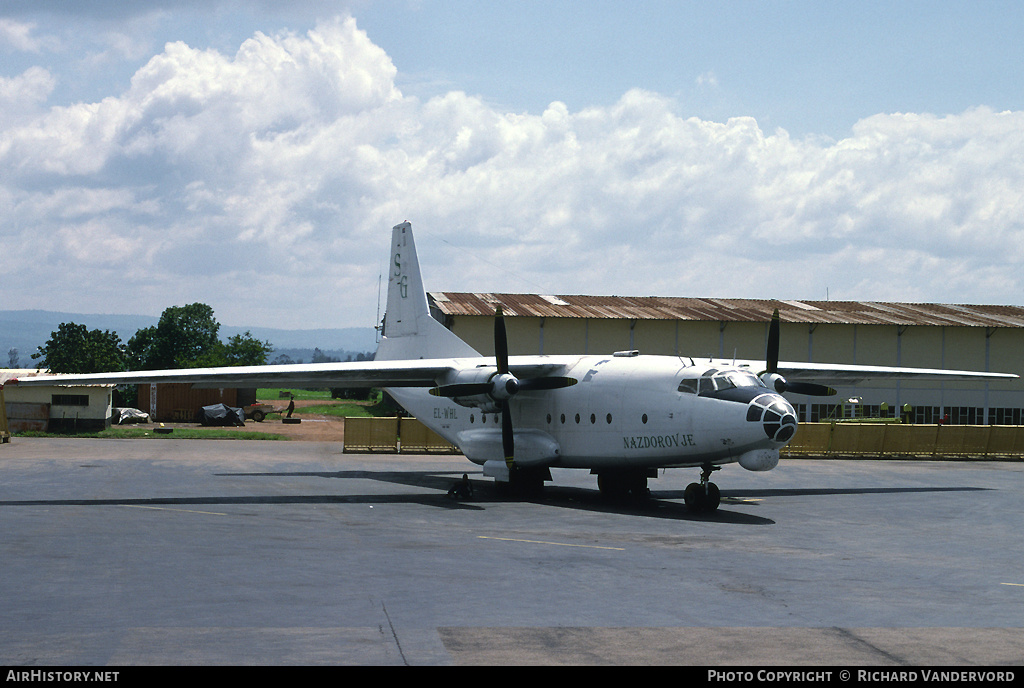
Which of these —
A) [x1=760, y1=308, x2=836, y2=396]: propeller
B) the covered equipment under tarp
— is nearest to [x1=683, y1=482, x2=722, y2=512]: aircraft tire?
[x1=760, y1=308, x2=836, y2=396]: propeller

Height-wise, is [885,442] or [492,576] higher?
[885,442]

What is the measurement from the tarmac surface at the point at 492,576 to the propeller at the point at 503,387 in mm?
2073

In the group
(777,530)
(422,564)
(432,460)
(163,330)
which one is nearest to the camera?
(422,564)

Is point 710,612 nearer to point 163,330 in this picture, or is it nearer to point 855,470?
point 855,470

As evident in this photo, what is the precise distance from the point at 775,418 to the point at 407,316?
59.5 ft

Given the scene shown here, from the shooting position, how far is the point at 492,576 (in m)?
15.0

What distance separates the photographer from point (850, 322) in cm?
6244

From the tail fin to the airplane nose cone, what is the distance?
1462 cm

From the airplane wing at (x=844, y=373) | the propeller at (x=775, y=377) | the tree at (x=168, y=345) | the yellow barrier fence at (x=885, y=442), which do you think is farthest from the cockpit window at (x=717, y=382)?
the tree at (x=168, y=345)

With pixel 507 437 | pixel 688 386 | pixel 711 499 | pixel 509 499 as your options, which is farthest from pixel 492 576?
pixel 509 499

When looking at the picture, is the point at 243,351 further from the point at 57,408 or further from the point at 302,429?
the point at 57,408

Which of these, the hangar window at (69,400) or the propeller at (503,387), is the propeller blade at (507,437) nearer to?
the propeller at (503,387)
